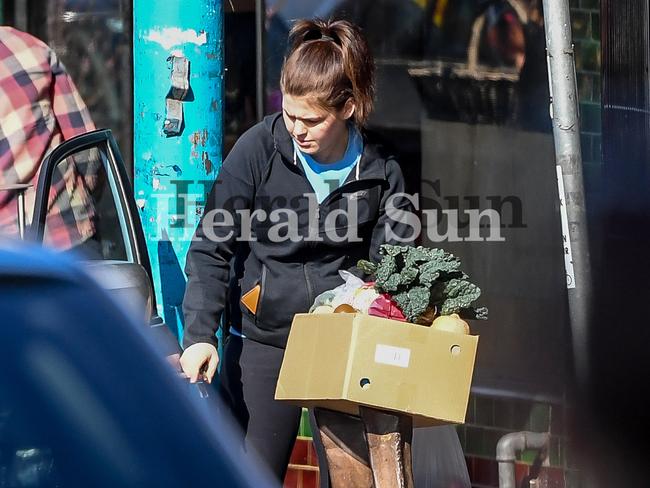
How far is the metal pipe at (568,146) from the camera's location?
3.74 m

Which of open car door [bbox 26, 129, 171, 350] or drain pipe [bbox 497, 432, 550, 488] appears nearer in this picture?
open car door [bbox 26, 129, 171, 350]

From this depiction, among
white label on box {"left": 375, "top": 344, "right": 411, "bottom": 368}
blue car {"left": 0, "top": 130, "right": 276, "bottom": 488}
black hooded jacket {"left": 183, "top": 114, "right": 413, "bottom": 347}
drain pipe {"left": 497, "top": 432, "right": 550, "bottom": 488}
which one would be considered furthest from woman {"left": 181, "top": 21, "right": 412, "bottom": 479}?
blue car {"left": 0, "top": 130, "right": 276, "bottom": 488}

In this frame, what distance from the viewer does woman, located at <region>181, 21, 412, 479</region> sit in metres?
3.85

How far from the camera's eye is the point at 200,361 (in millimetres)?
3754

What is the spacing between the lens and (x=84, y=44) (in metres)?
6.43

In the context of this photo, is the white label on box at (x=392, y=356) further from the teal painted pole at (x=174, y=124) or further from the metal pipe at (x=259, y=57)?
the metal pipe at (x=259, y=57)

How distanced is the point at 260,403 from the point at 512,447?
1859mm

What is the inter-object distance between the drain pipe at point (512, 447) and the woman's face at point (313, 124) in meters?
2.07

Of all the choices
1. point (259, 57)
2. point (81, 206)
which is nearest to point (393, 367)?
point (81, 206)

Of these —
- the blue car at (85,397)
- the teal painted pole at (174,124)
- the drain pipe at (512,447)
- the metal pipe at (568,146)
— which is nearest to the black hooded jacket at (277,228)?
the teal painted pole at (174,124)

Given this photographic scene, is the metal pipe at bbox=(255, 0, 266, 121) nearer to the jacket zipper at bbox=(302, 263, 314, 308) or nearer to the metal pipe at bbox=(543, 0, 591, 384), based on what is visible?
the jacket zipper at bbox=(302, 263, 314, 308)

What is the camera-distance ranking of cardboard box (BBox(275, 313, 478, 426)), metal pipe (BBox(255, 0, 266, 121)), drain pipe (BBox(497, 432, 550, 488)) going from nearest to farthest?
cardboard box (BBox(275, 313, 478, 426)) → drain pipe (BBox(497, 432, 550, 488)) → metal pipe (BBox(255, 0, 266, 121))

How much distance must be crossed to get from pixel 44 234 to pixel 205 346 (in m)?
0.57

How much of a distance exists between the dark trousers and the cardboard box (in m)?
0.35
